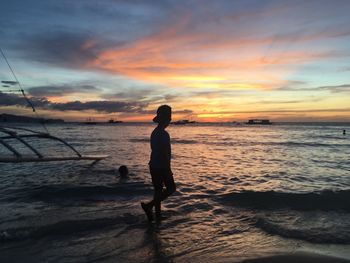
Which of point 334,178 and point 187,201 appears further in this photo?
point 334,178

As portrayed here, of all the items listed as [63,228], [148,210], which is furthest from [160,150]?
[63,228]

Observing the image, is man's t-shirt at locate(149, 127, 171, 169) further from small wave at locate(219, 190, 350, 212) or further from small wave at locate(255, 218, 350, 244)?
small wave at locate(219, 190, 350, 212)

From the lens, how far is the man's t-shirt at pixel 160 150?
677 centimetres

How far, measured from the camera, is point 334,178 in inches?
519

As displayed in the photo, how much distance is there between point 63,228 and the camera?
271 inches

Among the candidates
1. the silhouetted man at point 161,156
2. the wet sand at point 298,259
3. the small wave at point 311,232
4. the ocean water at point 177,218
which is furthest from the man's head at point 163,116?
the wet sand at point 298,259

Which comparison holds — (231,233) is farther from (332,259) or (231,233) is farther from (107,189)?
(107,189)

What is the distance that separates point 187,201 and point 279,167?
893 centimetres

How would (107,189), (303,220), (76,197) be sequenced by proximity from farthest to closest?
1. (107,189)
2. (76,197)
3. (303,220)

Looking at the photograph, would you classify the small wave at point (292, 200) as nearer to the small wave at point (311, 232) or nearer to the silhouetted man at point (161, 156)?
the small wave at point (311, 232)

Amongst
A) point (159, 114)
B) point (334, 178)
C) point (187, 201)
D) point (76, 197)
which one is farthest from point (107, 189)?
point (334, 178)

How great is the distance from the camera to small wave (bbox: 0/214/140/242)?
6.37 meters

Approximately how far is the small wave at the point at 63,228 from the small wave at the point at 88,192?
2.49m

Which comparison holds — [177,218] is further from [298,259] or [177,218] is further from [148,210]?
[298,259]
